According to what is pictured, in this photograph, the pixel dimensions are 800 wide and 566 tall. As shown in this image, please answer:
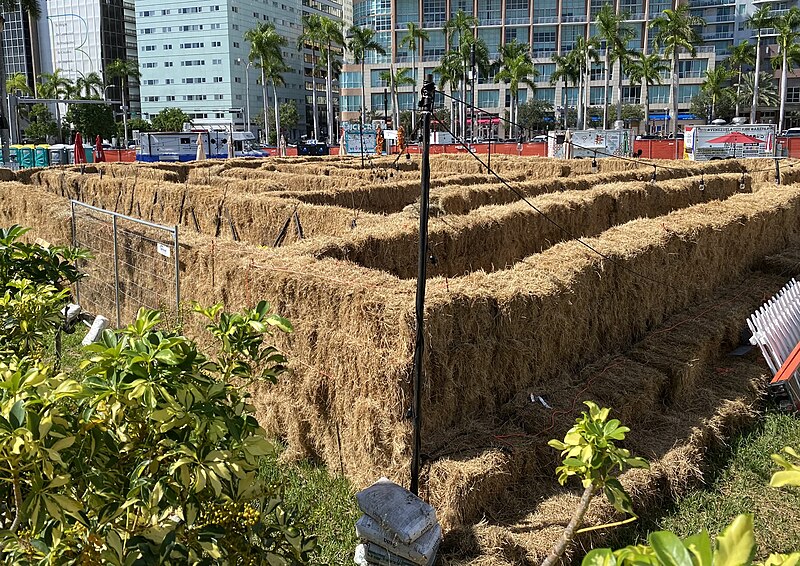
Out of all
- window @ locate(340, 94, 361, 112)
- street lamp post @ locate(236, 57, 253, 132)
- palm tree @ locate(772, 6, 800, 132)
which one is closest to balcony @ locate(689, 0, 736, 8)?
palm tree @ locate(772, 6, 800, 132)

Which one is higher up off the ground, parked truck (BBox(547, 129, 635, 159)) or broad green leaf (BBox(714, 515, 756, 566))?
parked truck (BBox(547, 129, 635, 159))

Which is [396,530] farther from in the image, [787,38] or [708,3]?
[708,3]

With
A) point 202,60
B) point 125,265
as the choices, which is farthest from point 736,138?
point 202,60

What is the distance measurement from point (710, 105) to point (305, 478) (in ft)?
329

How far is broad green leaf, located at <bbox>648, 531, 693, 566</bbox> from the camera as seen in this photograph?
1640 mm

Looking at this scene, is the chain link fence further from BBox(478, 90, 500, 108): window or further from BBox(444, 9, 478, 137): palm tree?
BBox(478, 90, 500, 108): window

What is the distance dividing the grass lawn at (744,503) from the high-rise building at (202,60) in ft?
371

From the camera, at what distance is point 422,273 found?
5422 mm

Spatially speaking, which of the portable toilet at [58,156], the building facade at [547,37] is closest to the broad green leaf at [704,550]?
the portable toilet at [58,156]

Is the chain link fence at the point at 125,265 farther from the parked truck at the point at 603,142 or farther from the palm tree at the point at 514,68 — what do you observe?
the palm tree at the point at 514,68

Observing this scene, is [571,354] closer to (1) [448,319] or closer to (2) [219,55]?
(1) [448,319]

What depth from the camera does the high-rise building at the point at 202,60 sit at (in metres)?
118

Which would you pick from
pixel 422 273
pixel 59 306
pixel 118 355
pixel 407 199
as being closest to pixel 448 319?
pixel 422 273

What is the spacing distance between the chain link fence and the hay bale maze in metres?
0.36
